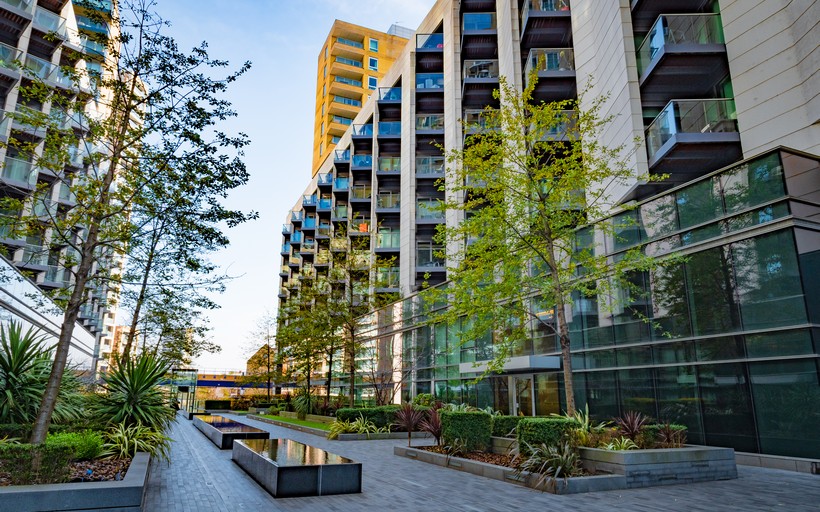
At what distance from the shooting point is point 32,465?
7.12 meters

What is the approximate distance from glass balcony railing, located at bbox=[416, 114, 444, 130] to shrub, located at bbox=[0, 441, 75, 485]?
34.2 m

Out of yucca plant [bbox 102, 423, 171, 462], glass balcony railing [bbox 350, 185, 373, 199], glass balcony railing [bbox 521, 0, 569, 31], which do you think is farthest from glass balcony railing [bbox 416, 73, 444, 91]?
yucca plant [bbox 102, 423, 171, 462]

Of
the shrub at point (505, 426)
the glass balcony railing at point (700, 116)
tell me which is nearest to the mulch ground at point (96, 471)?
the shrub at point (505, 426)

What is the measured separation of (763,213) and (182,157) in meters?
14.0

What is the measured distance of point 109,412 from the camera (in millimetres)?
11430

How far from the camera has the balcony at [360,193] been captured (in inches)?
1768

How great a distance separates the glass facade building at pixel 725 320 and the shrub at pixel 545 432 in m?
4.28

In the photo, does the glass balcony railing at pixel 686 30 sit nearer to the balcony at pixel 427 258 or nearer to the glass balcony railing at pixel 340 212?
the balcony at pixel 427 258

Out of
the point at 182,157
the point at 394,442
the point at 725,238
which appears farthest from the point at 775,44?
the point at 394,442

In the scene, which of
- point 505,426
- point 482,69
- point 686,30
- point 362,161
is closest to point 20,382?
point 505,426

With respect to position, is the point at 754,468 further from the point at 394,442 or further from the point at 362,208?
the point at 362,208

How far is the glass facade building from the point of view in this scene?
484 inches

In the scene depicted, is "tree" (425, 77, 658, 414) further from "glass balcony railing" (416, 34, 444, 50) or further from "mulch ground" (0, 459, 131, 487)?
"glass balcony railing" (416, 34, 444, 50)

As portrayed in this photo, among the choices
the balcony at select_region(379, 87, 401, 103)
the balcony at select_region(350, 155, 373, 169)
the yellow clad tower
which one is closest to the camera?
the balcony at select_region(379, 87, 401, 103)
